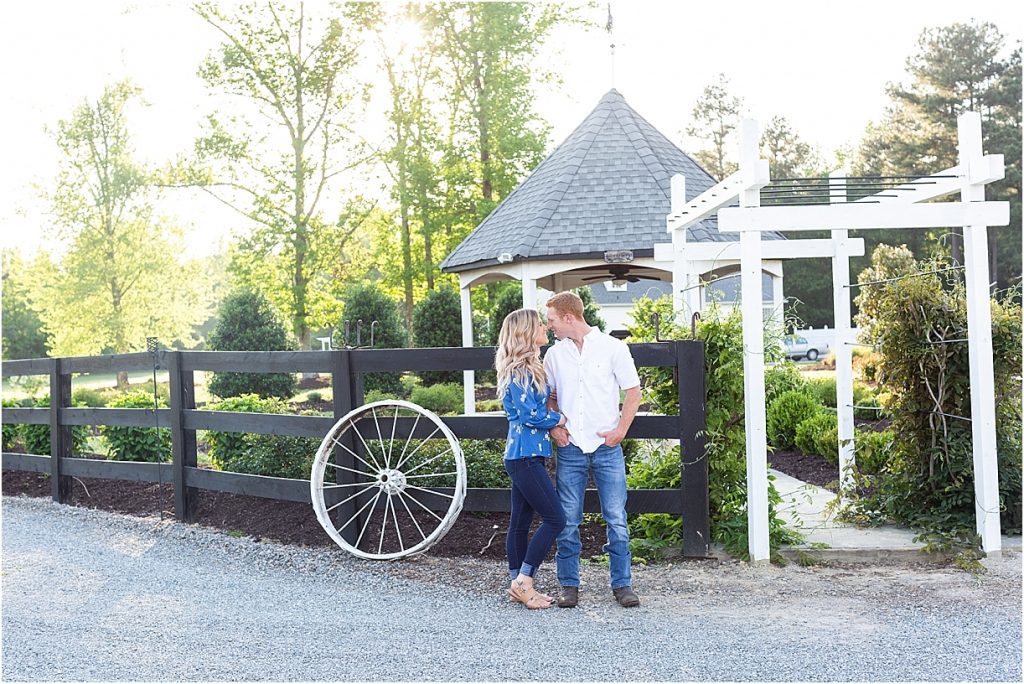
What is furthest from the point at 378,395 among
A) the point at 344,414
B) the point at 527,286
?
the point at 344,414

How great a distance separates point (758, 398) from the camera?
587 cm

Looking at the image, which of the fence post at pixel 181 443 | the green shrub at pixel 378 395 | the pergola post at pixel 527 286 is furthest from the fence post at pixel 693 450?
the green shrub at pixel 378 395

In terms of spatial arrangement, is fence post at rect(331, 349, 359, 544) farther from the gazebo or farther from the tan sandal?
the gazebo

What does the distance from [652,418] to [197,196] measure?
22.8m

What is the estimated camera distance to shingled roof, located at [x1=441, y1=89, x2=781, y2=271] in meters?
11.8

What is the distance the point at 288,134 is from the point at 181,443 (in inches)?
750

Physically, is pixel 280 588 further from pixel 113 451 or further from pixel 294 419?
pixel 113 451

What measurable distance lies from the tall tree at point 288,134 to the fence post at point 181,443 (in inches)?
662

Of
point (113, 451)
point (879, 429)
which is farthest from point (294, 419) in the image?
point (879, 429)

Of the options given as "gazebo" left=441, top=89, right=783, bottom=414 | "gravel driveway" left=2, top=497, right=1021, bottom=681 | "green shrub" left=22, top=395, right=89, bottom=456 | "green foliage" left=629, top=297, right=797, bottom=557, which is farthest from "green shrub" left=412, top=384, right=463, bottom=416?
"green foliage" left=629, top=297, right=797, bottom=557

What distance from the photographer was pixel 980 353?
6.08 m

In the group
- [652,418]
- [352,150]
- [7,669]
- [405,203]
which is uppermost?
[352,150]

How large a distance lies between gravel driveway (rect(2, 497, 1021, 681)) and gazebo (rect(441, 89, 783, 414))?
5846 mm

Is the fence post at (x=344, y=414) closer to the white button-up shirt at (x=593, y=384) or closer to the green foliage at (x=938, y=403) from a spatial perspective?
the white button-up shirt at (x=593, y=384)
